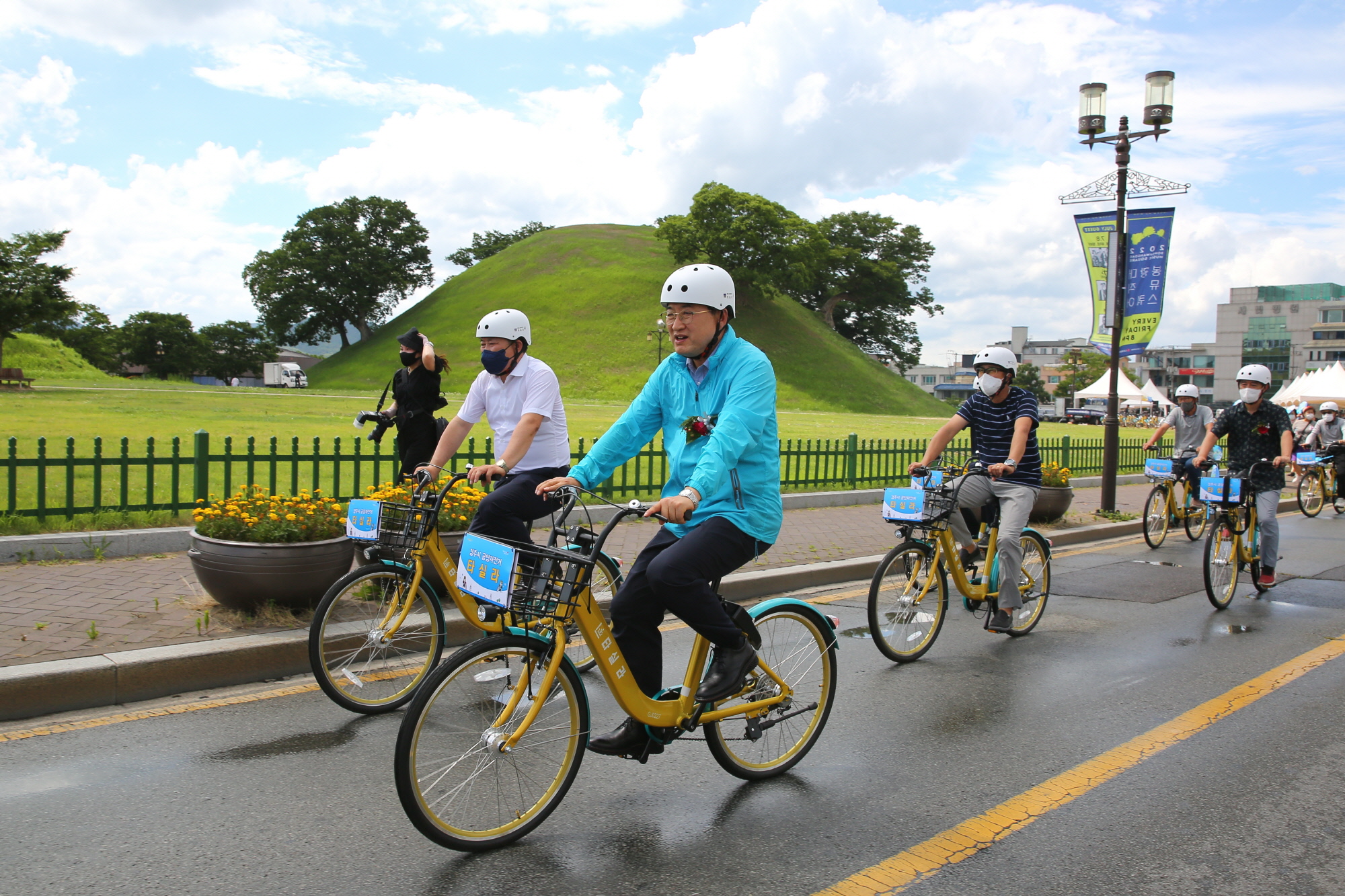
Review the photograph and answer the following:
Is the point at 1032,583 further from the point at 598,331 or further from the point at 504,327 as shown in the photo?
the point at 598,331

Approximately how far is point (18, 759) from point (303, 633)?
168 centimetres

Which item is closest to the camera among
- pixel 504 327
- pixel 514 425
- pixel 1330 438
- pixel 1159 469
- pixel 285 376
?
pixel 504 327

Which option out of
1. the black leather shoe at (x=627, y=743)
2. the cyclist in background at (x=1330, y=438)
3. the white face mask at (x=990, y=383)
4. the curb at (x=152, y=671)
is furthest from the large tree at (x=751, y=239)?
the black leather shoe at (x=627, y=743)

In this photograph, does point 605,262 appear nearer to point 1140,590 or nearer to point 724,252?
point 724,252

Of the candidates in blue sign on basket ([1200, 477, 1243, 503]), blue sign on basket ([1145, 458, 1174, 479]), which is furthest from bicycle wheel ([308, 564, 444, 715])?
blue sign on basket ([1145, 458, 1174, 479])

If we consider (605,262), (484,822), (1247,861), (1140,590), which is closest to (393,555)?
(484,822)

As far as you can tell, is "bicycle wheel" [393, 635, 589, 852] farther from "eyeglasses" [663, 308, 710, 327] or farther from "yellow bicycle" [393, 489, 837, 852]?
"eyeglasses" [663, 308, 710, 327]

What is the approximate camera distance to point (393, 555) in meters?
4.69

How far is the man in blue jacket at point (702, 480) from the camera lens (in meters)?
3.47

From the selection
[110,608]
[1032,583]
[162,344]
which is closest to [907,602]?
[1032,583]

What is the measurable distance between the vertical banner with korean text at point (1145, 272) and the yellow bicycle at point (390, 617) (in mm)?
11750

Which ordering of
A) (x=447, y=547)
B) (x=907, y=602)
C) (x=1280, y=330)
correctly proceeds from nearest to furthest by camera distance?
(x=907, y=602), (x=447, y=547), (x=1280, y=330)

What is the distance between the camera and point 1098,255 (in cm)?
1424

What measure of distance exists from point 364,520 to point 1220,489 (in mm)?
6998
